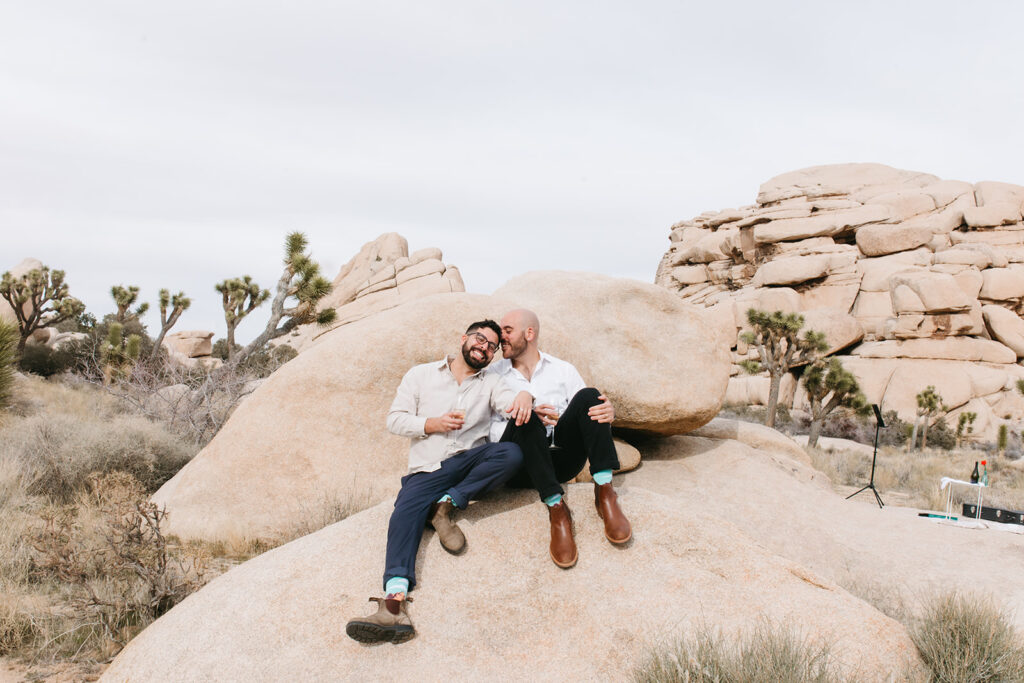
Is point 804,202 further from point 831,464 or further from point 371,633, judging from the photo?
point 371,633

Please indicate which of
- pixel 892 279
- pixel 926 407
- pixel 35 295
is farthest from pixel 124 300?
pixel 892 279

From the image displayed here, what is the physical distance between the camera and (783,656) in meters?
3.15

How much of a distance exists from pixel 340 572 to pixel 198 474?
313cm

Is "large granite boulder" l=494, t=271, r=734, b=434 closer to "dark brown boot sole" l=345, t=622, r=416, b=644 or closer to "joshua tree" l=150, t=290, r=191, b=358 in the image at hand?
"dark brown boot sole" l=345, t=622, r=416, b=644

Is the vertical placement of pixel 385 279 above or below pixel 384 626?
above

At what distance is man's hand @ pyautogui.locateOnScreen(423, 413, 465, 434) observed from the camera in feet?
13.6

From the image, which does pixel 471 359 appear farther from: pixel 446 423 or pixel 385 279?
pixel 385 279

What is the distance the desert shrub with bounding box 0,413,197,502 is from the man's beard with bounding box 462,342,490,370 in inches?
176

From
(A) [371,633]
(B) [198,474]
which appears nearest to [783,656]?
(A) [371,633]

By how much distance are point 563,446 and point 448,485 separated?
88 centimetres

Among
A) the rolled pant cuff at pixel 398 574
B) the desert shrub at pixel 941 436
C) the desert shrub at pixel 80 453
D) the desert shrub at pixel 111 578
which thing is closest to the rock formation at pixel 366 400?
the desert shrub at pixel 111 578

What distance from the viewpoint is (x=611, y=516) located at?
4047 mm

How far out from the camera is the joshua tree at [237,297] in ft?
51.0

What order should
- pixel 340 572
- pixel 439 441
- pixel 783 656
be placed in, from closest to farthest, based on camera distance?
pixel 783 656 → pixel 340 572 → pixel 439 441
